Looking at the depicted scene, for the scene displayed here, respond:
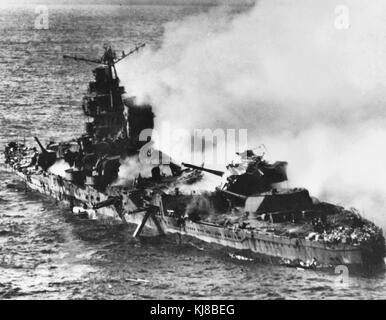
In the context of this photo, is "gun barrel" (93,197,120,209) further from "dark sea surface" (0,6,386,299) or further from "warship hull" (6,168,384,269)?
"dark sea surface" (0,6,386,299)

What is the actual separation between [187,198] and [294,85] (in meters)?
18.2

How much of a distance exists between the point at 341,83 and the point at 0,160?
31874mm

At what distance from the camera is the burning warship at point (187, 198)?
89.0ft

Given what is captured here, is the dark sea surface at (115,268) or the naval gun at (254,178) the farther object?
the naval gun at (254,178)

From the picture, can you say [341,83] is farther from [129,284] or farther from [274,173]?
[129,284]

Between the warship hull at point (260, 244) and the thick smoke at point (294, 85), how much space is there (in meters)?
7.93

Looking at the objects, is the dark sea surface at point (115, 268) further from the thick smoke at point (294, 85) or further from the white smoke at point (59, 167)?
the thick smoke at point (294, 85)

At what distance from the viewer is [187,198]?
3416cm

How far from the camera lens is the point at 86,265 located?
29.2 metres

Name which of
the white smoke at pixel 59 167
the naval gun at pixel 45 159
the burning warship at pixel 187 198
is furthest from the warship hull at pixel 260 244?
the naval gun at pixel 45 159

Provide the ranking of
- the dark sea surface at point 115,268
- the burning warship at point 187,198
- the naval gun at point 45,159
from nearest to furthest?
the dark sea surface at point 115,268
the burning warship at point 187,198
the naval gun at point 45,159
